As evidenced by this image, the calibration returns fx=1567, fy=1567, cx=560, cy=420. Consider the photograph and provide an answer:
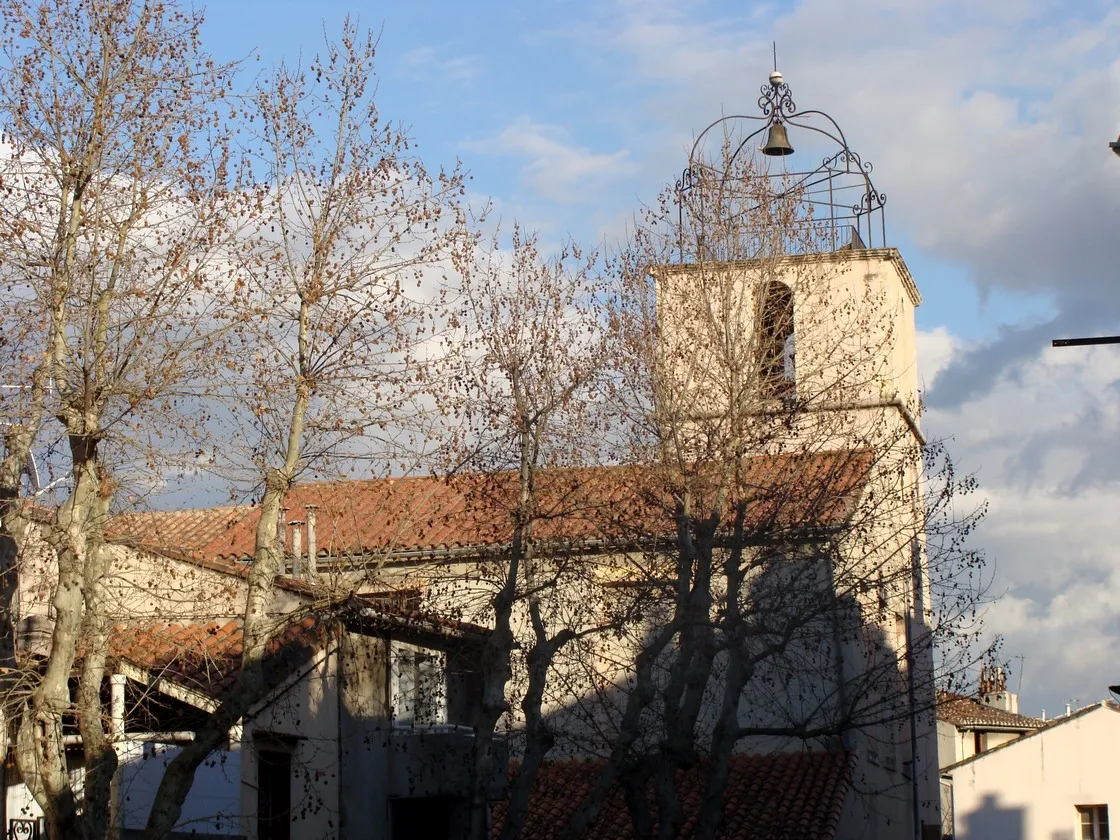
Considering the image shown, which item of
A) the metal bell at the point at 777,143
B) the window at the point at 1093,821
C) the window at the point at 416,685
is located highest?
the metal bell at the point at 777,143

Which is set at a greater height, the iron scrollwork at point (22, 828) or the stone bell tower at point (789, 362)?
the stone bell tower at point (789, 362)

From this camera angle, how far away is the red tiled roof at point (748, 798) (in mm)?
21219

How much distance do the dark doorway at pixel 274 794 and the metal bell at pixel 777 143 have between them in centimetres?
1152

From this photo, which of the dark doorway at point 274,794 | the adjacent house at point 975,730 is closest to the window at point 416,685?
the dark doorway at point 274,794

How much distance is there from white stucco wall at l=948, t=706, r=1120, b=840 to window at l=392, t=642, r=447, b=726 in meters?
21.5

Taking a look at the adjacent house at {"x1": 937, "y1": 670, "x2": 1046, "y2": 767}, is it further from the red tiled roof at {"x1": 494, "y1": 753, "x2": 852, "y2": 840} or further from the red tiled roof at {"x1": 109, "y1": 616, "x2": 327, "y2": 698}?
the red tiled roof at {"x1": 109, "y1": 616, "x2": 327, "y2": 698}

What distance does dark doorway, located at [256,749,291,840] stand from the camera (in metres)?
17.3

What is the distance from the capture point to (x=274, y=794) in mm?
17734

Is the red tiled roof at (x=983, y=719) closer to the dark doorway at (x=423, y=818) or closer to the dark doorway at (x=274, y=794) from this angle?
the dark doorway at (x=423, y=818)

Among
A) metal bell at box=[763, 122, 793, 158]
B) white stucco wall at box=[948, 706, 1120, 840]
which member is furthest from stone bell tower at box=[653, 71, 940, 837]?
white stucco wall at box=[948, 706, 1120, 840]

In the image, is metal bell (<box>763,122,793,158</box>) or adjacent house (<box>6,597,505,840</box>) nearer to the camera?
adjacent house (<box>6,597,505,840</box>)

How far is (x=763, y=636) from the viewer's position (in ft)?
60.7

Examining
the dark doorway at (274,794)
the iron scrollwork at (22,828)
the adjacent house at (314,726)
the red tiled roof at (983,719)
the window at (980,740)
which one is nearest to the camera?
the iron scrollwork at (22,828)

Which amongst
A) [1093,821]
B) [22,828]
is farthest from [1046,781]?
[22,828]
